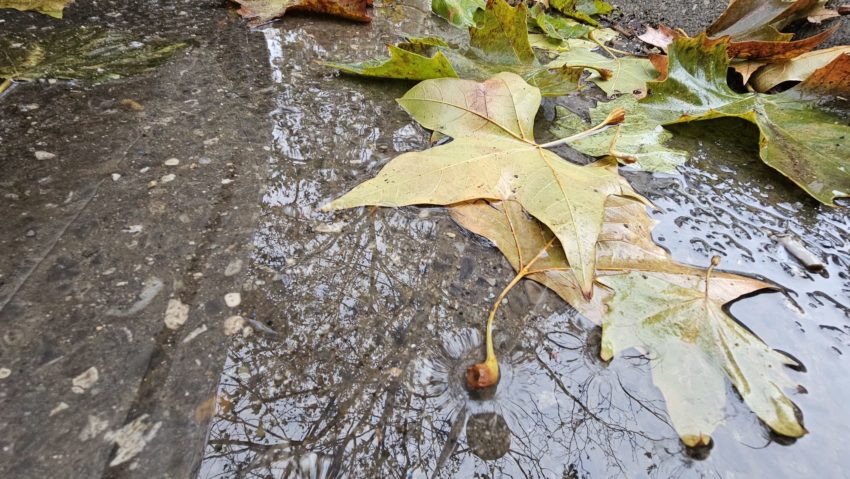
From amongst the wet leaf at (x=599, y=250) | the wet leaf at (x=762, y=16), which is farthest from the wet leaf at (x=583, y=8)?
the wet leaf at (x=599, y=250)

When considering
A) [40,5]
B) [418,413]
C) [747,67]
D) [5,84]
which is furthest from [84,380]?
[747,67]

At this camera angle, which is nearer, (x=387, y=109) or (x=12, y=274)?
(x=12, y=274)

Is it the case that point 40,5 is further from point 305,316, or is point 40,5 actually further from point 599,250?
point 599,250

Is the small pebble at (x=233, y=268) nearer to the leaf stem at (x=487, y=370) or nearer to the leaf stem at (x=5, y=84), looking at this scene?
the leaf stem at (x=487, y=370)

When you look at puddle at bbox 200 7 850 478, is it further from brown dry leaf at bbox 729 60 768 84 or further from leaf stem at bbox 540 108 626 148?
brown dry leaf at bbox 729 60 768 84

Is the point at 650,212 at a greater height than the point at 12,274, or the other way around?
the point at 650,212

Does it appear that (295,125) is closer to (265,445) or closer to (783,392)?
(265,445)

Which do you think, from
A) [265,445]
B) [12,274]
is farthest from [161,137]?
[265,445]
